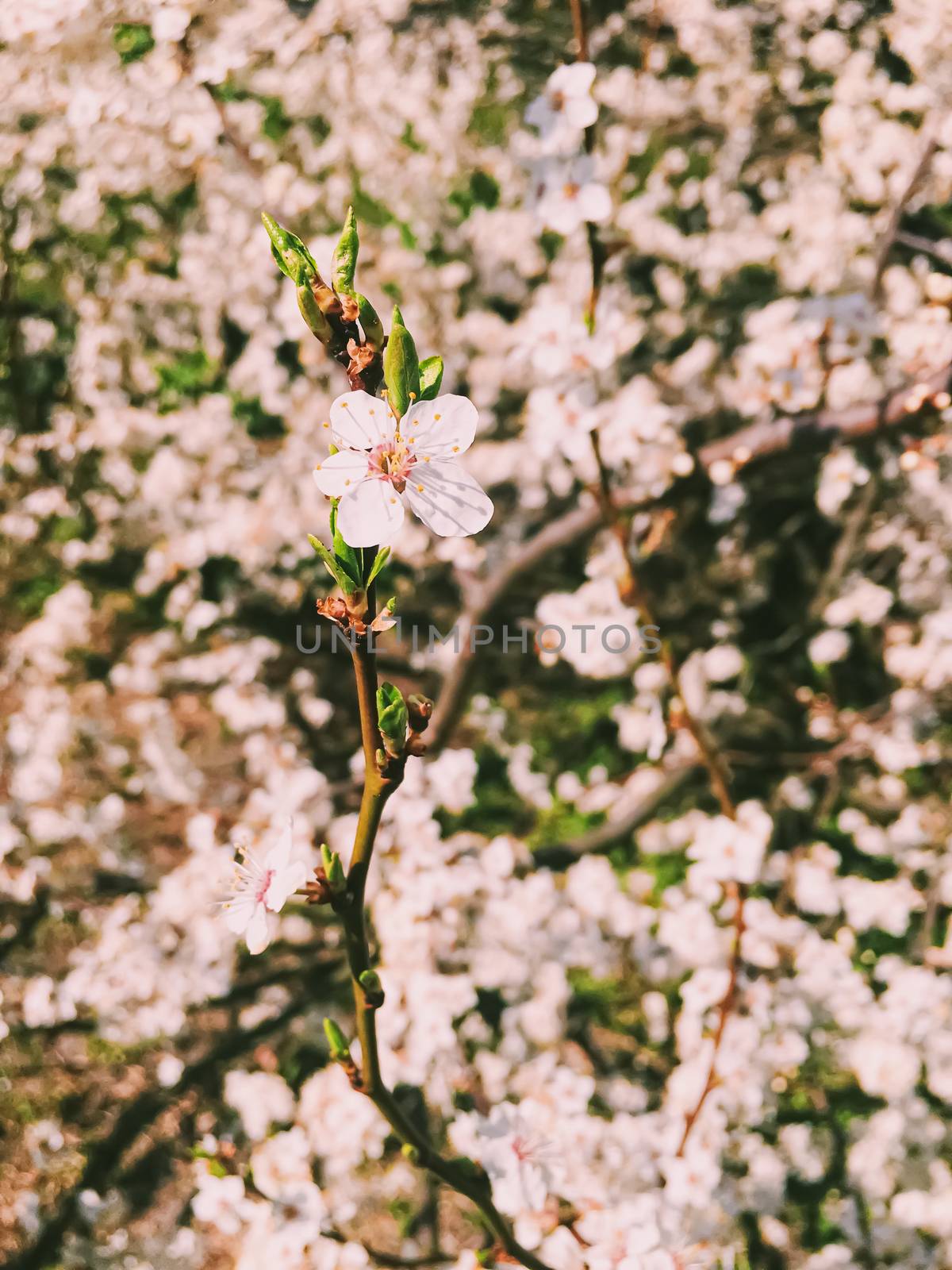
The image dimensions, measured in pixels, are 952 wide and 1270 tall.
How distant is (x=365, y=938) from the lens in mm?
915

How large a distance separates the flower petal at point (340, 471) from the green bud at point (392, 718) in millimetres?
195

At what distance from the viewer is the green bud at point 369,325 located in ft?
2.44

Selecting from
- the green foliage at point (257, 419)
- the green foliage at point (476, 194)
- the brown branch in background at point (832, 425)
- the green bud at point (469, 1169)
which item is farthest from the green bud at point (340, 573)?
the green foliage at point (476, 194)

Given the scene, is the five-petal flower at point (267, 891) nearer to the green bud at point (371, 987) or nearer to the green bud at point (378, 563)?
the green bud at point (371, 987)

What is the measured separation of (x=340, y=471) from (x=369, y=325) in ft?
0.47

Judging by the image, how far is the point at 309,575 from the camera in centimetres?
316

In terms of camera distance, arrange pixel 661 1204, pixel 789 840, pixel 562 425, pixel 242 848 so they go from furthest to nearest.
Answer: pixel 789 840
pixel 562 425
pixel 661 1204
pixel 242 848

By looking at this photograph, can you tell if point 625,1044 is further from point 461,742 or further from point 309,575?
point 309,575

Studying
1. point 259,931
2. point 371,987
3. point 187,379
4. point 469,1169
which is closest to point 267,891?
point 259,931

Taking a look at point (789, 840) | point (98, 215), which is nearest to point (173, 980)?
point (789, 840)

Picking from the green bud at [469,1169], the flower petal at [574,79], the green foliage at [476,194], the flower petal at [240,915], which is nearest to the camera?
the flower petal at [240,915]

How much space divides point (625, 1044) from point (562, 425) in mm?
2065

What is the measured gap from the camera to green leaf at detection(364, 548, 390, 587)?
2.36 ft

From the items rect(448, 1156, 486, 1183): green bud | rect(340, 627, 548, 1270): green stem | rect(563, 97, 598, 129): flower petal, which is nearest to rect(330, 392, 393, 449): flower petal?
rect(340, 627, 548, 1270): green stem
